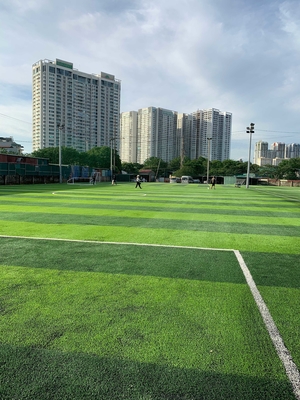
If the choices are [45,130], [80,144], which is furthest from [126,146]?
[45,130]

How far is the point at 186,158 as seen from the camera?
93.6 metres

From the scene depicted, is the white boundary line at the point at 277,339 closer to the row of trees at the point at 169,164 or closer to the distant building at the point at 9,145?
the distant building at the point at 9,145

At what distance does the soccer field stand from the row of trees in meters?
67.0

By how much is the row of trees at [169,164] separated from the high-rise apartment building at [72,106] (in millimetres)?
6113

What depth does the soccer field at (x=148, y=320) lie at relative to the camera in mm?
2445

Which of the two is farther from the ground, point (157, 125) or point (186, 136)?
point (157, 125)

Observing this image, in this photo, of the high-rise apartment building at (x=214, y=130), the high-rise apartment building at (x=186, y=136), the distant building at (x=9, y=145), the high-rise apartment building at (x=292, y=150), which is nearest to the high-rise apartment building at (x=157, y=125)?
the high-rise apartment building at (x=186, y=136)

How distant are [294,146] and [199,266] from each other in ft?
442

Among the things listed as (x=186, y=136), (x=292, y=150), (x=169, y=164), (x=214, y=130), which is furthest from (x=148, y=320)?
(x=292, y=150)

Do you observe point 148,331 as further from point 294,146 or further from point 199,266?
point 294,146

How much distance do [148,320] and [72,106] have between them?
82.8 meters

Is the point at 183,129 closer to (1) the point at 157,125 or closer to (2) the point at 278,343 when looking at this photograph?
(1) the point at 157,125

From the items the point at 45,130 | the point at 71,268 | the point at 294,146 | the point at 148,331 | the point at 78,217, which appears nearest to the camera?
the point at 148,331

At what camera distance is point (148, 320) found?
136 inches
